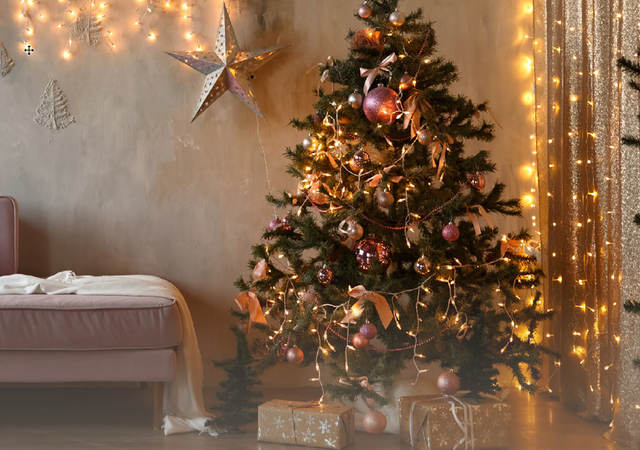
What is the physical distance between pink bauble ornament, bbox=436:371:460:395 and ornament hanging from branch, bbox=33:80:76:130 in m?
2.16

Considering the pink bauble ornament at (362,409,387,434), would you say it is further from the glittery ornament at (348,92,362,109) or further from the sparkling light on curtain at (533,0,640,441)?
the glittery ornament at (348,92,362,109)

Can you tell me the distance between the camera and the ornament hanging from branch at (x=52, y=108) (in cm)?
323

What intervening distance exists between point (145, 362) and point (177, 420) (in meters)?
0.27

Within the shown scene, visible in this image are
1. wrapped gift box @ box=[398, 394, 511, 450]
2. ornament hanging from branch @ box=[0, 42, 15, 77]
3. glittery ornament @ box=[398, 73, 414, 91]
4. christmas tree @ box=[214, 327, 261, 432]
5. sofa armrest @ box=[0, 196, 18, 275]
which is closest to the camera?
wrapped gift box @ box=[398, 394, 511, 450]

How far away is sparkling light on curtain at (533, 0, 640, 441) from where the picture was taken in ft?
7.34

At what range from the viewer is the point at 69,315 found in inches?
93.7

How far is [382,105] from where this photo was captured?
2.32 meters

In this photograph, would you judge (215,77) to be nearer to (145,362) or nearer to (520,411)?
(145,362)

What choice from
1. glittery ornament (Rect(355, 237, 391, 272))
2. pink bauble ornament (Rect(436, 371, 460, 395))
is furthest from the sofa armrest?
pink bauble ornament (Rect(436, 371, 460, 395))

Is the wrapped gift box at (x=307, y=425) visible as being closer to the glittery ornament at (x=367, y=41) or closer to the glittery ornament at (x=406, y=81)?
the glittery ornament at (x=406, y=81)

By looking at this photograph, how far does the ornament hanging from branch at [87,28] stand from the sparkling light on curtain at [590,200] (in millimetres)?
2088

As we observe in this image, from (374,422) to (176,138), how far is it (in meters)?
1.69

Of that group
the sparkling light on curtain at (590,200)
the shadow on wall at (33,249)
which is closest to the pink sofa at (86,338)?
the shadow on wall at (33,249)

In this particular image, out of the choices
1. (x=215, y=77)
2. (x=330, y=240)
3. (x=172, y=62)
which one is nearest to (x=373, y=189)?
(x=330, y=240)
